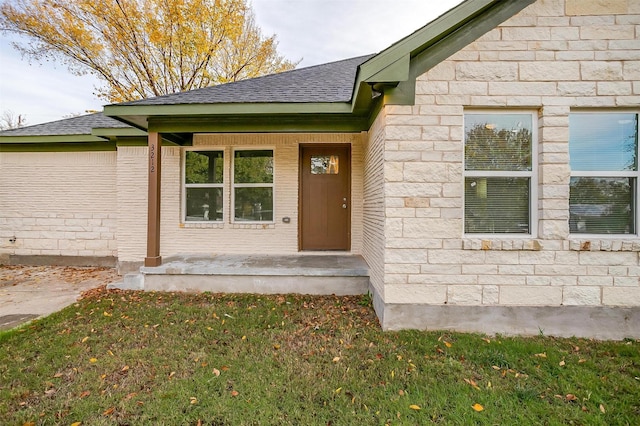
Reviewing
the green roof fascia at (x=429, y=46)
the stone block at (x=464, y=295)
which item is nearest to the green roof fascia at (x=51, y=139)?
the green roof fascia at (x=429, y=46)

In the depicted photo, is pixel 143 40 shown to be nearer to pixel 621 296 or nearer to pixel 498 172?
pixel 498 172

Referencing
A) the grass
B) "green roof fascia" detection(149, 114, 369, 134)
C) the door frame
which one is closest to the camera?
the grass

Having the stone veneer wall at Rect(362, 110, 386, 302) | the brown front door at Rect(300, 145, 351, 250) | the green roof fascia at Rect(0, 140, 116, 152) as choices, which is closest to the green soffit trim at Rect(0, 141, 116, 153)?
the green roof fascia at Rect(0, 140, 116, 152)

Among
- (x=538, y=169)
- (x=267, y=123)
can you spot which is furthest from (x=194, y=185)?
(x=538, y=169)

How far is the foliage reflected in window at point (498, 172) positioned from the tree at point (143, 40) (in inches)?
472

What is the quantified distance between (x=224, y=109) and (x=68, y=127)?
5315 millimetres

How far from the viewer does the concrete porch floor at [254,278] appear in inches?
186

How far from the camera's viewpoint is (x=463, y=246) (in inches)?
135

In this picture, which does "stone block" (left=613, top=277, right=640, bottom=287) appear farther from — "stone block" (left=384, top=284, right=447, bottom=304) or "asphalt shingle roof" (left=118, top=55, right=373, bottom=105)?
"asphalt shingle roof" (left=118, top=55, right=373, bottom=105)

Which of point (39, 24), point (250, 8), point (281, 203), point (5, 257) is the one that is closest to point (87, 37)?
point (39, 24)

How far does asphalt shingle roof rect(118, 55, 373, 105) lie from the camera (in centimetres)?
457

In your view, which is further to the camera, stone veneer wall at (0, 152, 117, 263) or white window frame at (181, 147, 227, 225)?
stone veneer wall at (0, 152, 117, 263)

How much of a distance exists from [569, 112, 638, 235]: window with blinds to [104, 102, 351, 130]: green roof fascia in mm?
2836

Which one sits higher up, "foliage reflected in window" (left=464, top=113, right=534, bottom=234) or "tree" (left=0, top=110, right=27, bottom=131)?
"tree" (left=0, top=110, right=27, bottom=131)
